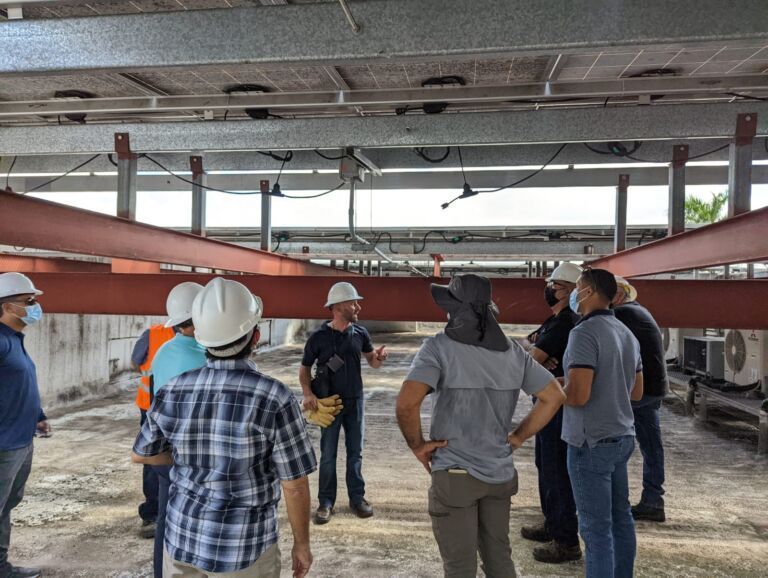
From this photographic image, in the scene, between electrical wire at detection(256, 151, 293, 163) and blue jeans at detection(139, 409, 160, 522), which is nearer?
blue jeans at detection(139, 409, 160, 522)

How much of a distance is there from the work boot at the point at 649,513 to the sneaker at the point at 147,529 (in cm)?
351

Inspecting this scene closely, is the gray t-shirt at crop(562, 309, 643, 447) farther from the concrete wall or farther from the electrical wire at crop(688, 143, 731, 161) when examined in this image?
the concrete wall

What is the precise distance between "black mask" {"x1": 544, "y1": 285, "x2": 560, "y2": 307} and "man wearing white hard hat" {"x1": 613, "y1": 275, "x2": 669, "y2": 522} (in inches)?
13.0

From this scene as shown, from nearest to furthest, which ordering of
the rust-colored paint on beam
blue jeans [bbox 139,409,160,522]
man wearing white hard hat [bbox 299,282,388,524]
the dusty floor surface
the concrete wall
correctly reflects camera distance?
the dusty floor surface < blue jeans [bbox 139,409,160,522] < man wearing white hard hat [bbox 299,282,388,524] < the rust-colored paint on beam < the concrete wall

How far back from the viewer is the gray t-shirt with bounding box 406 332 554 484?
6.72ft

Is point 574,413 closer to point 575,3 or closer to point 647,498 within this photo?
point 575,3

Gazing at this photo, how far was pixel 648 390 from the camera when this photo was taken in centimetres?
362

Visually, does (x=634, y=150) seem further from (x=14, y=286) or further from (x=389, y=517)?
(x=14, y=286)

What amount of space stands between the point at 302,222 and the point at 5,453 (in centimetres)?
568

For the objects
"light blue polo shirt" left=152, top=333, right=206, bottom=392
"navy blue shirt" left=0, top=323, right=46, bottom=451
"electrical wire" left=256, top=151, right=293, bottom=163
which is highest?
"electrical wire" left=256, top=151, right=293, bottom=163

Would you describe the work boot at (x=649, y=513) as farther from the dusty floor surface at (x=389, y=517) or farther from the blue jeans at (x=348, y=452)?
the blue jeans at (x=348, y=452)

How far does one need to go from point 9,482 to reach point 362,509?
2254 millimetres

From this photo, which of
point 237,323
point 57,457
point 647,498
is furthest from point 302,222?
point 237,323

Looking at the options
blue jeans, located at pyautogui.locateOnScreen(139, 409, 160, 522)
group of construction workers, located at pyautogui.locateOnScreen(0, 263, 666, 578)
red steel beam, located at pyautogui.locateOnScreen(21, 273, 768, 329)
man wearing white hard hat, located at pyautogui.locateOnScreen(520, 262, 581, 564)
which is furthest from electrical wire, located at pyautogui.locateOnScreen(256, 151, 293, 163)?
man wearing white hard hat, located at pyautogui.locateOnScreen(520, 262, 581, 564)
